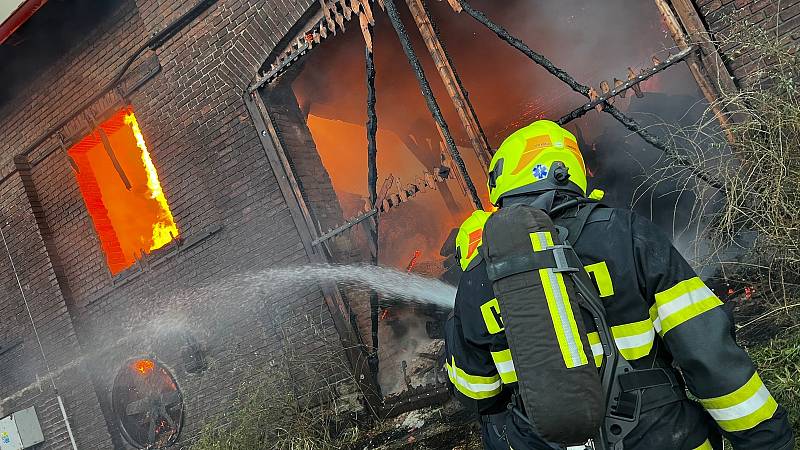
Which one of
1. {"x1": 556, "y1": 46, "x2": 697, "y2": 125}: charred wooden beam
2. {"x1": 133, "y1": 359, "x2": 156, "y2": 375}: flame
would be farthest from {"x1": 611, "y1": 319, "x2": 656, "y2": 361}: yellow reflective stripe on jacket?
{"x1": 133, "y1": 359, "x2": 156, "y2": 375}: flame

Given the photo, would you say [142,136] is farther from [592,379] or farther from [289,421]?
[592,379]

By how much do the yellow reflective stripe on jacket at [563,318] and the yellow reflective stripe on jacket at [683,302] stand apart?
314 mm

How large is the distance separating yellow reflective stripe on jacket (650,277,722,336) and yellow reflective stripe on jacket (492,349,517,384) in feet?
1.67

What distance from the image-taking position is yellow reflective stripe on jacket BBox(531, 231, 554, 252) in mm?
1688

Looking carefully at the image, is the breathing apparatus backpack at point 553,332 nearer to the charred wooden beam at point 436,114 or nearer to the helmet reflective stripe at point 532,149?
the helmet reflective stripe at point 532,149

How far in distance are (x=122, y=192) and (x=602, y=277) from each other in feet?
27.5

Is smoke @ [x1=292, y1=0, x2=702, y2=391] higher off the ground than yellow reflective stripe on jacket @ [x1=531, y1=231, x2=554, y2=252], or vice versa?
smoke @ [x1=292, y1=0, x2=702, y2=391]

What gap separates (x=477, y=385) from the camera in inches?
86.3

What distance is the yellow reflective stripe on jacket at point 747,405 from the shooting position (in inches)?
64.9

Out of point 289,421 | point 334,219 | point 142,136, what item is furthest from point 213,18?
point 289,421

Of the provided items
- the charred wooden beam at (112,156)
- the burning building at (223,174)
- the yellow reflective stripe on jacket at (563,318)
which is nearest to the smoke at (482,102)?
the burning building at (223,174)

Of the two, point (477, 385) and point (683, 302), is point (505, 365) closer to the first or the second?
point (477, 385)

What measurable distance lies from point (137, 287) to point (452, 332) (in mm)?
6211

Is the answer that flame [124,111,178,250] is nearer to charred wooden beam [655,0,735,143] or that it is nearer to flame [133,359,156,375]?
flame [133,359,156,375]
